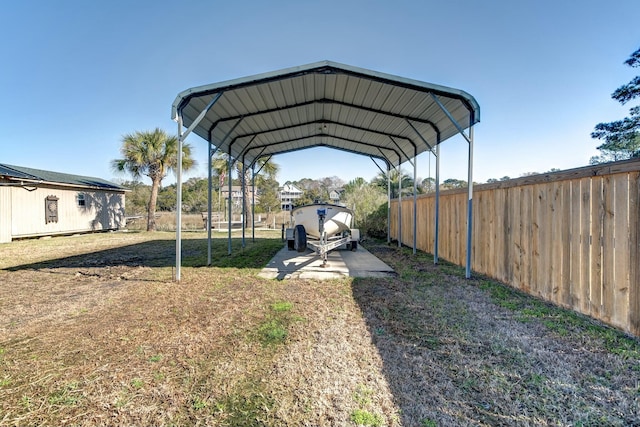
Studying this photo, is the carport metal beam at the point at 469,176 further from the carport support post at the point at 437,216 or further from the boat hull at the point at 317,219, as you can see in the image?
the boat hull at the point at 317,219

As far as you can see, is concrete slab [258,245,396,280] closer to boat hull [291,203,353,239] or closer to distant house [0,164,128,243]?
boat hull [291,203,353,239]

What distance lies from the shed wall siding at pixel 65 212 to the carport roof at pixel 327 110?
32.4ft

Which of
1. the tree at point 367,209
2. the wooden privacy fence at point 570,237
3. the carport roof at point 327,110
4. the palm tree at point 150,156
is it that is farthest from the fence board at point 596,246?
the palm tree at point 150,156

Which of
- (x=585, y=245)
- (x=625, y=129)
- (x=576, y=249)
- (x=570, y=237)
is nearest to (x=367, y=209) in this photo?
(x=570, y=237)

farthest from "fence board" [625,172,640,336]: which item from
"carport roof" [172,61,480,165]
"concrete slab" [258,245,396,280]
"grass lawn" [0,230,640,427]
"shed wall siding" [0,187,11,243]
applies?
"shed wall siding" [0,187,11,243]

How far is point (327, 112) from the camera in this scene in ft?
25.6

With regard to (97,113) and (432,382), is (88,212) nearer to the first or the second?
(97,113)

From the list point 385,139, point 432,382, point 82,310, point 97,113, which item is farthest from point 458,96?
point 97,113

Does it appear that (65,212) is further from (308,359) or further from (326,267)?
(308,359)

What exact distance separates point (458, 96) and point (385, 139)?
4229mm

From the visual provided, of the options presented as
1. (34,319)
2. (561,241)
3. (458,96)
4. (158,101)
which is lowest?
(34,319)

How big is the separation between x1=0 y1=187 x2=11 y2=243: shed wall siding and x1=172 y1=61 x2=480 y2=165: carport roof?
957cm

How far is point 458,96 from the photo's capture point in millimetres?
5188

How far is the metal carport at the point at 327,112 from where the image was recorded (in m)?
5.14
